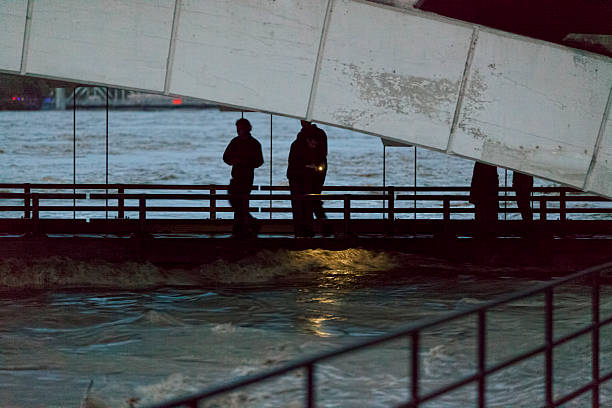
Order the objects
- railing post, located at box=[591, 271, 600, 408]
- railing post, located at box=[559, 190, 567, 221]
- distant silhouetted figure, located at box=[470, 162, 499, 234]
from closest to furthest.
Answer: railing post, located at box=[591, 271, 600, 408]
distant silhouetted figure, located at box=[470, 162, 499, 234]
railing post, located at box=[559, 190, 567, 221]

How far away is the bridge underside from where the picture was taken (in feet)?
34.1

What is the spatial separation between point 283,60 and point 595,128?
137 inches

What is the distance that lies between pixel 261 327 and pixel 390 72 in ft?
10.6

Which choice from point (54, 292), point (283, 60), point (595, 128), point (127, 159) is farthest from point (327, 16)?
point (127, 159)

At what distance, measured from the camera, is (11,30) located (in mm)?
10273

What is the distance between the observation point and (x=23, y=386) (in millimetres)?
8805

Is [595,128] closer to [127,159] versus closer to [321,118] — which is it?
[321,118]

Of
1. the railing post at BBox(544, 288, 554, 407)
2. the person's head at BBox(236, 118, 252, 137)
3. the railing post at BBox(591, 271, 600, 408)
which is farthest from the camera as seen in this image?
the person's head at BBox(236, 118, 252, 137)

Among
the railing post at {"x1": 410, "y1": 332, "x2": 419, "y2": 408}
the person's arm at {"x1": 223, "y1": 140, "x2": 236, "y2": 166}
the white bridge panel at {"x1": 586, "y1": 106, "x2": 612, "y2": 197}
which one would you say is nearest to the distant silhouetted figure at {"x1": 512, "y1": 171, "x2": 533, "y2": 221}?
the person's arm at {"x1": 223, "y1": 140, "x2": 236, "y2": 166}

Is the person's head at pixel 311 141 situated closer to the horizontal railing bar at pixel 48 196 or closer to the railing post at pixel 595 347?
the horizontal railing bar at pixel 48 196

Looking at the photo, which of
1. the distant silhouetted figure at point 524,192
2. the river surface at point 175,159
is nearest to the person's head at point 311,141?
the distant silhouetted figure at point 524,192

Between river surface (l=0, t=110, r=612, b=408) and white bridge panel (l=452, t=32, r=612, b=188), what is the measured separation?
6.26 ft

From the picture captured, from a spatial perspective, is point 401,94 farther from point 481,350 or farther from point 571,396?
point 481,350

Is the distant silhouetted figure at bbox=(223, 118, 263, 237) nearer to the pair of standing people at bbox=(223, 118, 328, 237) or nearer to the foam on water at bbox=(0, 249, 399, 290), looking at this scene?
the pair of standing people at bbox=(223, 118, 328, 237)
